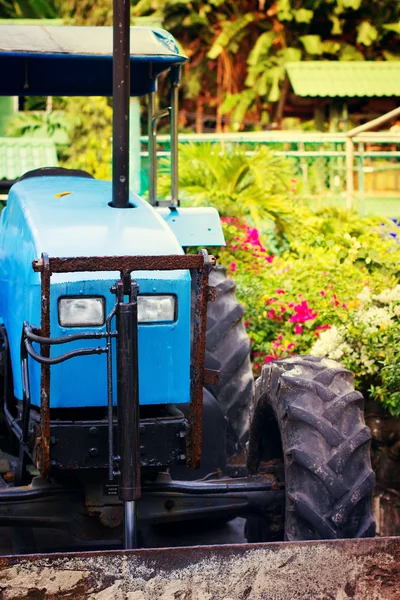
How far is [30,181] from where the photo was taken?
6.16m

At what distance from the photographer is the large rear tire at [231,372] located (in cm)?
710

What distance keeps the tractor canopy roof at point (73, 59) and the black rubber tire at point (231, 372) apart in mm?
1534

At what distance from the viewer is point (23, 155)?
20625 millimetres

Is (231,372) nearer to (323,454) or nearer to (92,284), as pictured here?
(323,454)

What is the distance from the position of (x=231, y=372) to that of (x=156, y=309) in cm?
206

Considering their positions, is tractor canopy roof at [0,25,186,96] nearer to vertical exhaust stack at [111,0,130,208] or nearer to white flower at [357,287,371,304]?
vertical exhaust stack at [111,0,130,208]

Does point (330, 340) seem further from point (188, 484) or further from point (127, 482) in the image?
point (127, 482)

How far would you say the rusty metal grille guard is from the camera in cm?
464

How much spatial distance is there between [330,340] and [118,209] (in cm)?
266

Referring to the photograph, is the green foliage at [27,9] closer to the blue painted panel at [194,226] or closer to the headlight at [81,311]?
the blue painted panel at [194,226]

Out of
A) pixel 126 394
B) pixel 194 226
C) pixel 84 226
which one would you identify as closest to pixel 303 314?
pixel 194 226

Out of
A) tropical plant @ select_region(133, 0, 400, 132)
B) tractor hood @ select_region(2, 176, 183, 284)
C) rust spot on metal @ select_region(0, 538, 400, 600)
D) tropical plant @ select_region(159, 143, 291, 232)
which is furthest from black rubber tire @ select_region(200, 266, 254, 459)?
→ tropical plant @ select_region(133, 0, 400, 132)

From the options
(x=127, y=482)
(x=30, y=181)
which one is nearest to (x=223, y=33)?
(x=30, y=181)

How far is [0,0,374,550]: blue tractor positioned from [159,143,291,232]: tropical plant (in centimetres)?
556
